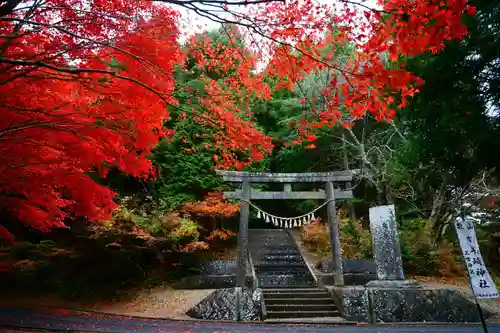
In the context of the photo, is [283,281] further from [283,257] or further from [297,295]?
[283,257]

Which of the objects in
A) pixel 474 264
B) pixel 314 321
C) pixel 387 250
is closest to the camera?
pixel 474 264

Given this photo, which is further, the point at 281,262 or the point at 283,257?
the point at 283,257

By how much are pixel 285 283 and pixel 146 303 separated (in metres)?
4.55

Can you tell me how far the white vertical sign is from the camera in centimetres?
480

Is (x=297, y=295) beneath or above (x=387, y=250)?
beneath

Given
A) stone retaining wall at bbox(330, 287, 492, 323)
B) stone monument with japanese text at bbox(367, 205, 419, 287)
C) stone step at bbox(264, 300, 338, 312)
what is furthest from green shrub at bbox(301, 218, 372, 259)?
stone retaining wall at bbox(330, 287, 492, 323)

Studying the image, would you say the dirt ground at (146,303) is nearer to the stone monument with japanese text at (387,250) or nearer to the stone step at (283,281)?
the stone step at (283,281)

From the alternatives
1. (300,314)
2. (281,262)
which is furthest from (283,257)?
(300,314)

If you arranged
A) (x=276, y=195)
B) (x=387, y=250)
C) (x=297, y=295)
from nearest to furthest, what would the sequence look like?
(x=387, y=250), (x=297, y=295), (x=276, y=195)

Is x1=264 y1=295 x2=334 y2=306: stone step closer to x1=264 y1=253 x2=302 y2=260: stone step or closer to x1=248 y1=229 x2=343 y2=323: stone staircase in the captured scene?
x1=248 y1=229 x2=343 y2=323: stone staircase

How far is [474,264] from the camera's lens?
4.96 meters

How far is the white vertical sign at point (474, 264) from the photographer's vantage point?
15.8 ft

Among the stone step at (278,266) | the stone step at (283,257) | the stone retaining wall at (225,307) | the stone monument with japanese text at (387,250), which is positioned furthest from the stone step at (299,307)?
the stone step at (283,257)

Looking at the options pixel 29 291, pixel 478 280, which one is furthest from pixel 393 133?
pixel 29 291
